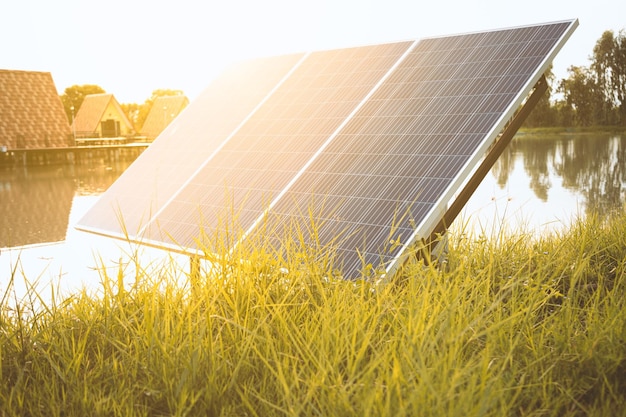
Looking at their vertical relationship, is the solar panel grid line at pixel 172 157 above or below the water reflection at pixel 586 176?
above

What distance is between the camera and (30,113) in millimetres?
45125

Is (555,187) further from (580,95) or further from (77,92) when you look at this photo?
(77,92)

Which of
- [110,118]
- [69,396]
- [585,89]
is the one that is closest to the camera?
[69,396]

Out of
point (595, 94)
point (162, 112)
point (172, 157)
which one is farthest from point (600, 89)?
point (172, 157)

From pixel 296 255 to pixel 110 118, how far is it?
2442 inches

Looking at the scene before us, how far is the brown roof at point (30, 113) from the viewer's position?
4359 centimetres

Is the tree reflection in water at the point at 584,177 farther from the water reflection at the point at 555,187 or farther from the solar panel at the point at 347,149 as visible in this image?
the solar panel at the point at 347,149

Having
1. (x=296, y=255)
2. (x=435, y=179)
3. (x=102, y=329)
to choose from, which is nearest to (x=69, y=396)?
(x=102, y=329)

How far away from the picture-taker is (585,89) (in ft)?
225

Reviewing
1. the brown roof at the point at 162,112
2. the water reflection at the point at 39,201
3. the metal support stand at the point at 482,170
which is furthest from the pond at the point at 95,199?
the brown roof at the point at 162,112

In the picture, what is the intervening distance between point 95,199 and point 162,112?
46.2 metres

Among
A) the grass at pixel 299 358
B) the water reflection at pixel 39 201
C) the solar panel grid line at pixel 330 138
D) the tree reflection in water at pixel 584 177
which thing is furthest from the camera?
the tree reflection in water at pixel 584 177

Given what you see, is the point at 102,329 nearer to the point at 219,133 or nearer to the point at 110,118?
the point at 219,133

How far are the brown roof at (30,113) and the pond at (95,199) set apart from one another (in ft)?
26.2
